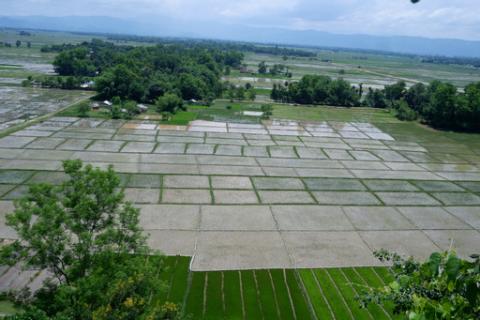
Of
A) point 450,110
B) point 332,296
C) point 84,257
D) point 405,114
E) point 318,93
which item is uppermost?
point 318,93

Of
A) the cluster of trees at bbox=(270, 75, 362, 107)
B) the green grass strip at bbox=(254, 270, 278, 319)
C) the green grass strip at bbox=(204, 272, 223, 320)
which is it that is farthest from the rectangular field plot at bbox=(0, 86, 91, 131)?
the green grass strip at bbox=(254, 270, 278, 319)

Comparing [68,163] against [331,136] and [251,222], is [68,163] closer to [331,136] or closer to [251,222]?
[251,222]

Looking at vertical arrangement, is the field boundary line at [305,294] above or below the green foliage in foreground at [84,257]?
below

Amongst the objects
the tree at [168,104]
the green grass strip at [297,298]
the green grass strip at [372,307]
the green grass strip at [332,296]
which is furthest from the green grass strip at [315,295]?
the tree at [168,104]

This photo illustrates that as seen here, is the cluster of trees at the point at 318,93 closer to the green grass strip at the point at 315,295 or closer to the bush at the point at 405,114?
the bush at the point at 405,114

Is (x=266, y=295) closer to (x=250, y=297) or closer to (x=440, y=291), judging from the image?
(x=250, y=297)

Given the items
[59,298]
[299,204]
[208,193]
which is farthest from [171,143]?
[59,298]

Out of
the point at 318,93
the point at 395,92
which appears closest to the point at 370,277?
the point at 318,93
